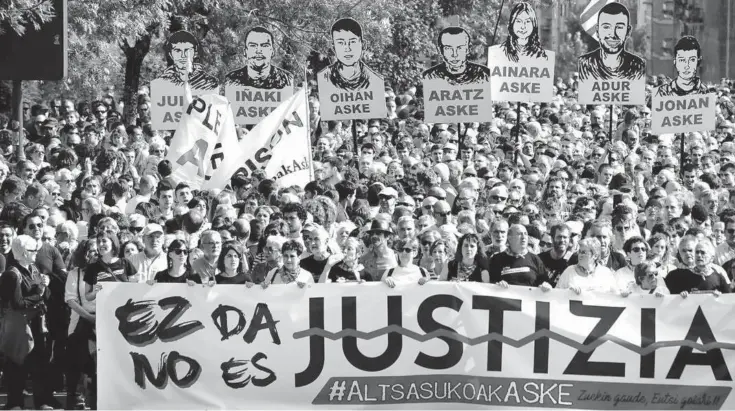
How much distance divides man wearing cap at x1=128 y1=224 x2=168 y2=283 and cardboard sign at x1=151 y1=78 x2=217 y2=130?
5.87m

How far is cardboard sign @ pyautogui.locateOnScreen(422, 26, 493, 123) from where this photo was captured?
17312mm

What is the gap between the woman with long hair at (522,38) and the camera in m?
18.4

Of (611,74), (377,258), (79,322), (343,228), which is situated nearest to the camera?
(79,322)

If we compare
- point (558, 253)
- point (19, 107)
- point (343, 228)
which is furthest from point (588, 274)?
point (19, 107)

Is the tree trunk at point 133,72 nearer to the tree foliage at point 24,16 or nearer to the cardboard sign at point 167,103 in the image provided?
the cardboard sign at point 167,103

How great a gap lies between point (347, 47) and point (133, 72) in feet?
30.1

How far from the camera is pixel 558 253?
11391 millimetres

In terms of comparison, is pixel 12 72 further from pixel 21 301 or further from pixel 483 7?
pixel 483 7

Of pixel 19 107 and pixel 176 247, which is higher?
pixel 19 107

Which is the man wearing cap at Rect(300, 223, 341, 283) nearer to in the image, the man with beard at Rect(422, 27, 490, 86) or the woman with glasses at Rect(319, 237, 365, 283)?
the woman with glasses at Rect(319, 237, 365, 283)

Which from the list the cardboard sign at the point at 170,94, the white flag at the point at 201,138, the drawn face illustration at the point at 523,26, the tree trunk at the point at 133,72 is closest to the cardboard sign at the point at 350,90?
the cardboard sign at the point at 170,94

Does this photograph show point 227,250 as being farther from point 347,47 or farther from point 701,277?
point 347,47

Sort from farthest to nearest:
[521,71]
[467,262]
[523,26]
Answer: [523,26]
[521,71]
[467,262]

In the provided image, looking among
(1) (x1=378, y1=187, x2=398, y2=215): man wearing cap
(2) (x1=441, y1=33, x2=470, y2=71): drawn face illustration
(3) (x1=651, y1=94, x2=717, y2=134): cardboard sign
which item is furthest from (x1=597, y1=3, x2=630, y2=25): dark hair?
(1) (x1=378, y1=187, x2=398, y2=215): man wearing cap
